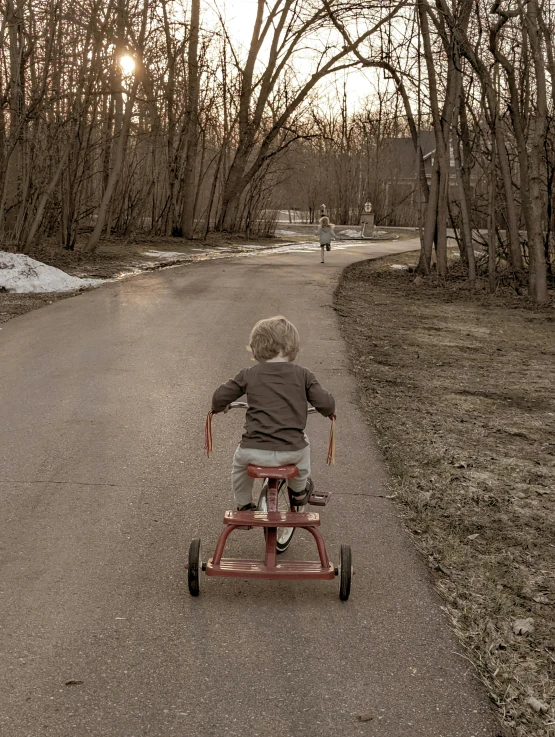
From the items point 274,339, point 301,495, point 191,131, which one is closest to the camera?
point 274,339

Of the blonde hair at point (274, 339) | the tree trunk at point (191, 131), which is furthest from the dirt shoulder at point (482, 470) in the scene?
the tree trunk at point (191, 131)

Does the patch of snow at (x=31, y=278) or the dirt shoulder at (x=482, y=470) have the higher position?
the patch of snow at (x=31, y=278)

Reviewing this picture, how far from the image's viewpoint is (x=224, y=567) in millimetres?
4176

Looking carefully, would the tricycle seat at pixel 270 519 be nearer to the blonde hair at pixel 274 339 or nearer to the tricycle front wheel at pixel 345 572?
the tricycle front wheel at pixel 345 572

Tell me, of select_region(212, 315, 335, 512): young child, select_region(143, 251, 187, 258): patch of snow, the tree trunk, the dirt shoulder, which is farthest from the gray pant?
the tree trunk

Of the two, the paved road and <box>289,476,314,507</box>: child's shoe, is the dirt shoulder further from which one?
<box>289,476,314,507</box>: child's shoe

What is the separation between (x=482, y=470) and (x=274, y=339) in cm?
277

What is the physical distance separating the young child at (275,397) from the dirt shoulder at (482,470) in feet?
3.52

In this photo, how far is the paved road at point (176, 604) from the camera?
324cm

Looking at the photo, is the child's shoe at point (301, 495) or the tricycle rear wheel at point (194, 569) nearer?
the tricycle rear wheel at point (194, 569)

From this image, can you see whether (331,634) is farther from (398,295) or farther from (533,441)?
(398,295)

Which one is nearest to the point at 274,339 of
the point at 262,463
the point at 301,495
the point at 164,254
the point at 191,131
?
the point at 262,463

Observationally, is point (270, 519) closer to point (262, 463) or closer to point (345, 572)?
point (262, 463)

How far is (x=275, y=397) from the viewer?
4.34 meters
